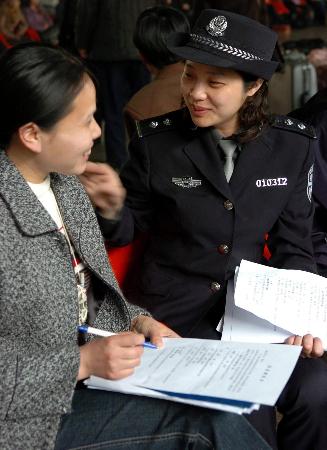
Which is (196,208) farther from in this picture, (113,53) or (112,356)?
(113,53)

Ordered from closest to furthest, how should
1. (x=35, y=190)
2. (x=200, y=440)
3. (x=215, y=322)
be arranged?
(x=200, y=440) → (x=35, y=190) → (x=215, y=322)

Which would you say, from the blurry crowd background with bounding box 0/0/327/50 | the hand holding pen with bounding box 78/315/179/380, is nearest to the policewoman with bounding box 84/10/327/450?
the hand holding pen with bounding box 78/315/179/380

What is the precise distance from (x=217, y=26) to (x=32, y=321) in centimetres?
95

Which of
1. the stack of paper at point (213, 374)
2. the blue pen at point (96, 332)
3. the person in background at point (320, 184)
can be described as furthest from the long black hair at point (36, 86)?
the person in background at point (320, 184)

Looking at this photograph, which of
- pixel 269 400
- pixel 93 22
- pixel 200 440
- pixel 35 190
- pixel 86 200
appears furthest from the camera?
pixel 93 22

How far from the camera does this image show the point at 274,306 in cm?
178

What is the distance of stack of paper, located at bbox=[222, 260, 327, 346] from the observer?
1.76 metres

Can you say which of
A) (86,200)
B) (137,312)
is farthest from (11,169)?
(137,312)

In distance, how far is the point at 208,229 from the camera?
78.5 inches

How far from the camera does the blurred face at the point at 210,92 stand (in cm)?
192

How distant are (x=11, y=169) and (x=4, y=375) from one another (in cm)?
44

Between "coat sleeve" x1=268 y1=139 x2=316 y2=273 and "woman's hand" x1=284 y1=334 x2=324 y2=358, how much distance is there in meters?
0.36

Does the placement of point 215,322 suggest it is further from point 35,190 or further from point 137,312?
point 35,190

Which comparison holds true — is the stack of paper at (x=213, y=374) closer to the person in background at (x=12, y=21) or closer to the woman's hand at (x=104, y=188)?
the woman's hand at (x=104, y=188)
